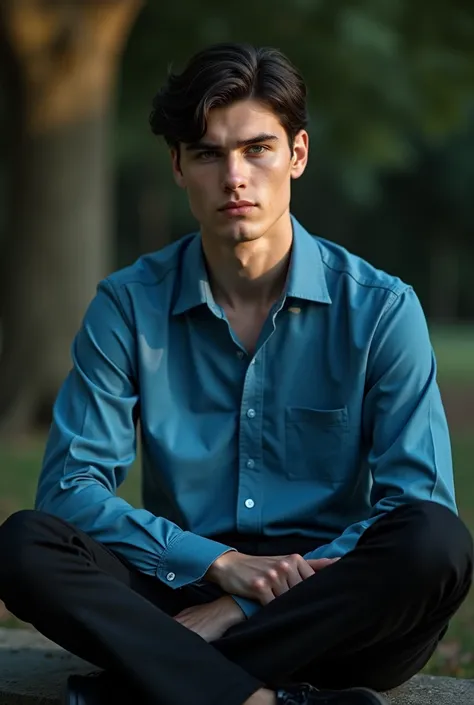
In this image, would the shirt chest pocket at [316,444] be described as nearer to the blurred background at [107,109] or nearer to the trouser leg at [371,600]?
the trouser leg at [371,600]

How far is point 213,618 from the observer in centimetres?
324

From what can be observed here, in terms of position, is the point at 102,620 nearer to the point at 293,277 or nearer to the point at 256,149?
the point at 293,277

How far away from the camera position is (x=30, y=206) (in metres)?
11.2

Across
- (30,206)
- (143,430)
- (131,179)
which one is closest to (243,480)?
(143,430)

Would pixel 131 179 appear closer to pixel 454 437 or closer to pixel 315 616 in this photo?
pixel 454 437

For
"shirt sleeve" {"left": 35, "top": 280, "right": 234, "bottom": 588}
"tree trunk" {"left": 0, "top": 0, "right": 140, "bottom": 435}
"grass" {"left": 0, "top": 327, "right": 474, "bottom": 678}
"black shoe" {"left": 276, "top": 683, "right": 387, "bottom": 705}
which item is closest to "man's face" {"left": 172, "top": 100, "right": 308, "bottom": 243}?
"shirt sleeve" {"left": 35, "top": 280, "right": 234, "bottom": 588}

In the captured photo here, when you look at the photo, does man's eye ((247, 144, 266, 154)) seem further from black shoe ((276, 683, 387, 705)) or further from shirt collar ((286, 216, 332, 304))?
black shoe ((276, 683, 387, 705))

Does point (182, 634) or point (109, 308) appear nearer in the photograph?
point (182, 634)

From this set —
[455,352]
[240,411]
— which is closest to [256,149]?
[240,411]

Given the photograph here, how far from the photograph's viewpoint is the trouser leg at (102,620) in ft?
9.79

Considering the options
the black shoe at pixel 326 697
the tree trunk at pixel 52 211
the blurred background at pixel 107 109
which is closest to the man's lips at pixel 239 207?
the black shoe at pixel 326 697

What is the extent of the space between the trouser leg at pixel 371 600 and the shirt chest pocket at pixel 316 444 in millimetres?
383

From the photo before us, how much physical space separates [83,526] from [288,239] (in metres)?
1.03

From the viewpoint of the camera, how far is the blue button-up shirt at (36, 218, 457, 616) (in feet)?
11.1
